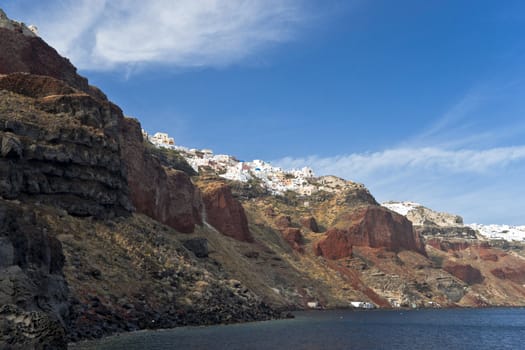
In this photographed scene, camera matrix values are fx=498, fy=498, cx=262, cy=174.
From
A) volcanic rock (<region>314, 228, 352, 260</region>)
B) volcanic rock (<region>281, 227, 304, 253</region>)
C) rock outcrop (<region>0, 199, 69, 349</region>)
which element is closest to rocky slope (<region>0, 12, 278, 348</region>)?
rock outcrop (<region>0, 199, 69, 349</region>)

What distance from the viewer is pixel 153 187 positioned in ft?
296

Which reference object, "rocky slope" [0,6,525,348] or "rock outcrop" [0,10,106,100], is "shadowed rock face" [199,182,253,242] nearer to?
"rocky slope" [0,6,525,348]

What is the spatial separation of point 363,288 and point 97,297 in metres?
99.7

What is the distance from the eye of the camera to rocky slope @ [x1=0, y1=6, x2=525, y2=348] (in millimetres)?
36219

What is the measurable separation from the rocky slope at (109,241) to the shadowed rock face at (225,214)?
0.27m

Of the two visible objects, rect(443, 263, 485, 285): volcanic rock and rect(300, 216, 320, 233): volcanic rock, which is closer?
rect(300, 216, 320, 233): volcanic rock

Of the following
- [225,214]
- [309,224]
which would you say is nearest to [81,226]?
[225,214]

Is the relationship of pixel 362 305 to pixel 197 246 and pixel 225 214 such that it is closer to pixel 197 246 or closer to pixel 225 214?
pixel 225 214

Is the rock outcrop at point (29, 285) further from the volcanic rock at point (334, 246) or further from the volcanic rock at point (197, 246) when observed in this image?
the volcanic rock at point (334, 246)

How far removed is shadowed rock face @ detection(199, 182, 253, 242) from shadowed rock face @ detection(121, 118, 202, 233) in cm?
1366

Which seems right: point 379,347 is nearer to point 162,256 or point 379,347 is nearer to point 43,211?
point 162,256

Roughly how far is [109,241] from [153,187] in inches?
1192

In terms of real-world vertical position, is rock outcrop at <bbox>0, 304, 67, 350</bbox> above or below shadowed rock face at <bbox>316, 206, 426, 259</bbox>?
below

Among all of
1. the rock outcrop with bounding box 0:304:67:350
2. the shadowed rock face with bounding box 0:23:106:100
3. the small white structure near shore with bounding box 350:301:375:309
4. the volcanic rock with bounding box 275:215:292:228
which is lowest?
the small white structure near shore with bounding box 350:301:375:309
